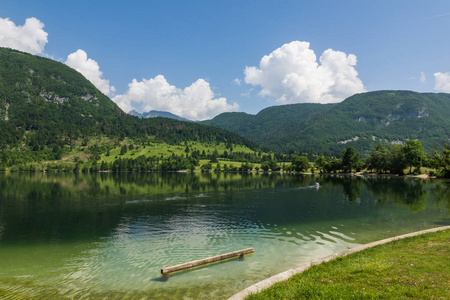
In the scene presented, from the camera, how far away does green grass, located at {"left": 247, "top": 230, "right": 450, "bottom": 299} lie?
44.1ft

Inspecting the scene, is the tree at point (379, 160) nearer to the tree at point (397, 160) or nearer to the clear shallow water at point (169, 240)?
the tree at point (397, 160)

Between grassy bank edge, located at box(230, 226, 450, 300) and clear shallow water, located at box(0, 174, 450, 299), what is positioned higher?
grassy bank edge, located at box(230, 226, 450, 300)

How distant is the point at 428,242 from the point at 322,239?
42.3 feet

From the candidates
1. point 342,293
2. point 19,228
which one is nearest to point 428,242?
point 342,293

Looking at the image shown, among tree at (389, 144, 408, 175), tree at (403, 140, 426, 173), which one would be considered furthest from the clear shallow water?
tree at (389, 144, 408, 175)

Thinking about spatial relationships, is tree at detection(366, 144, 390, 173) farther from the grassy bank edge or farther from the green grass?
the green grass

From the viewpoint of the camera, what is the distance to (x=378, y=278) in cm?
1548

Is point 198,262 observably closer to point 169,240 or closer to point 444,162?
point 169,240

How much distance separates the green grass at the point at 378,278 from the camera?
13453 millimetres

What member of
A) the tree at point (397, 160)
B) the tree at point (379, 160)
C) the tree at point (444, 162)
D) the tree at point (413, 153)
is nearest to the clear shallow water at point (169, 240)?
the tree at point (444, 162)

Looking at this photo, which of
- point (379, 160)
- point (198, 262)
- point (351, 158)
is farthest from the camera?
point (351, 158)

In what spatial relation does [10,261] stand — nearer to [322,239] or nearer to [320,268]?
[320,268]

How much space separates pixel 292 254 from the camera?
28.8 metres

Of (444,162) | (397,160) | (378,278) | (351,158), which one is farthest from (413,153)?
(378,278)
